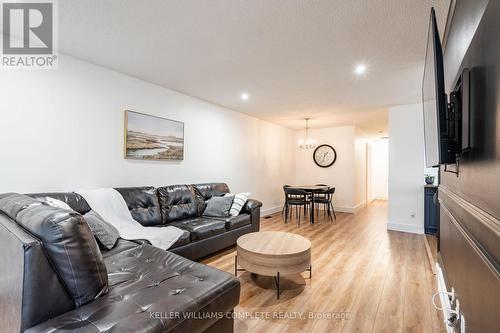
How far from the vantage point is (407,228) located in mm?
4414

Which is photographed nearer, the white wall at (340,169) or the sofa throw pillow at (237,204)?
the sofa throw pillow at (237,204)

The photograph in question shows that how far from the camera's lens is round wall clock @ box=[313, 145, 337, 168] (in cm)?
664

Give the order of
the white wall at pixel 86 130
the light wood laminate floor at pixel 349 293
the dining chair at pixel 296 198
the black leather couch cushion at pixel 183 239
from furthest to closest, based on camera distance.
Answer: the dining chair at pixel 296 198, the black leather couch cushion at pixel 183 239, the white wall at pixel 86 130, the light wood laminate floor at pixel 349 293

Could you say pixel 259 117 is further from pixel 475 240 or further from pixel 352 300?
pixel 475 240

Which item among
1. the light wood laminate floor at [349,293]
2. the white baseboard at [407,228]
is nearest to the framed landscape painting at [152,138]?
the light wood laminate floor at [349,293]

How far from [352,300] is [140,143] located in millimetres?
3113

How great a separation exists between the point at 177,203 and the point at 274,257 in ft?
→ 5.85

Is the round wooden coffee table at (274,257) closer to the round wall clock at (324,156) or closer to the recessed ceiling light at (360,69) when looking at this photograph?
the recessed ceiling light at (360,69)

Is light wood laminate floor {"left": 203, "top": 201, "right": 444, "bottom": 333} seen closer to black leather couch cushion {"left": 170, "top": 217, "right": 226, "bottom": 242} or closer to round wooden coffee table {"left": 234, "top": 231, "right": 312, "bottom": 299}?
round wooden coffee table {"left": 234, "top": 231, "right": 312, "bottom": 299}

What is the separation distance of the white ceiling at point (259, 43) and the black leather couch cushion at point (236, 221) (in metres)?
1.93

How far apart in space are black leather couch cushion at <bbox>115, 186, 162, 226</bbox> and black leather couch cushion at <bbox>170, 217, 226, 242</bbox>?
0.26 metres

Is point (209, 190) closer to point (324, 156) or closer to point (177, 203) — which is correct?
point (177, 203)

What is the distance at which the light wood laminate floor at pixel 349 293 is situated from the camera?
1801 mm

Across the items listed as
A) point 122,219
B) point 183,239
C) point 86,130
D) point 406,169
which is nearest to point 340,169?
point 406,169
